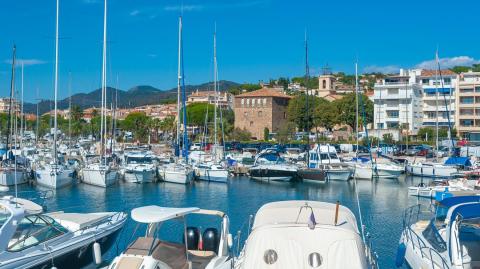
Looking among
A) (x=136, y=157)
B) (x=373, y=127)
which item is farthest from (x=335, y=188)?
(x=373, y=127)

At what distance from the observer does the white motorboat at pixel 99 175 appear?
134 feet

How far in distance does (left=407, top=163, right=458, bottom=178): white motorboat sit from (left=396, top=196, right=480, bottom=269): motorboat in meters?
32.8

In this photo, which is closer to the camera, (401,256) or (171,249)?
(171,249)

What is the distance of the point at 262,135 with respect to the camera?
108 metres

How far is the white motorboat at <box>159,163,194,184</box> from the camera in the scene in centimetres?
4331

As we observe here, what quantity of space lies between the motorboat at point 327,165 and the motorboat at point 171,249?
31.8m

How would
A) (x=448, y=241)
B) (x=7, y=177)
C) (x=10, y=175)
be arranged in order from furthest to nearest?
(x=10, y=175) < (x=7, y=177) < (x=448, y=241)

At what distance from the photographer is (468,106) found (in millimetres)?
82250

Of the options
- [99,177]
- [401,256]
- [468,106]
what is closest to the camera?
[401,256]

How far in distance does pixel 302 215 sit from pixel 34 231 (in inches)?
263

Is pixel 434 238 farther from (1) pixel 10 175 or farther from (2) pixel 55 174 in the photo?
(1) pixel 10 175

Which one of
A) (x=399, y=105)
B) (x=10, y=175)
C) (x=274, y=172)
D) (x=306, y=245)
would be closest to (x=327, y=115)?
(x=399, y=105)

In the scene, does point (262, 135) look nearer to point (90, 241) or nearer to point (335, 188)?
point (335, 188)

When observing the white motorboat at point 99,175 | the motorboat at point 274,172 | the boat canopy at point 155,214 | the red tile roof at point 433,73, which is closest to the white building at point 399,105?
the red tile roof at point 433,73
